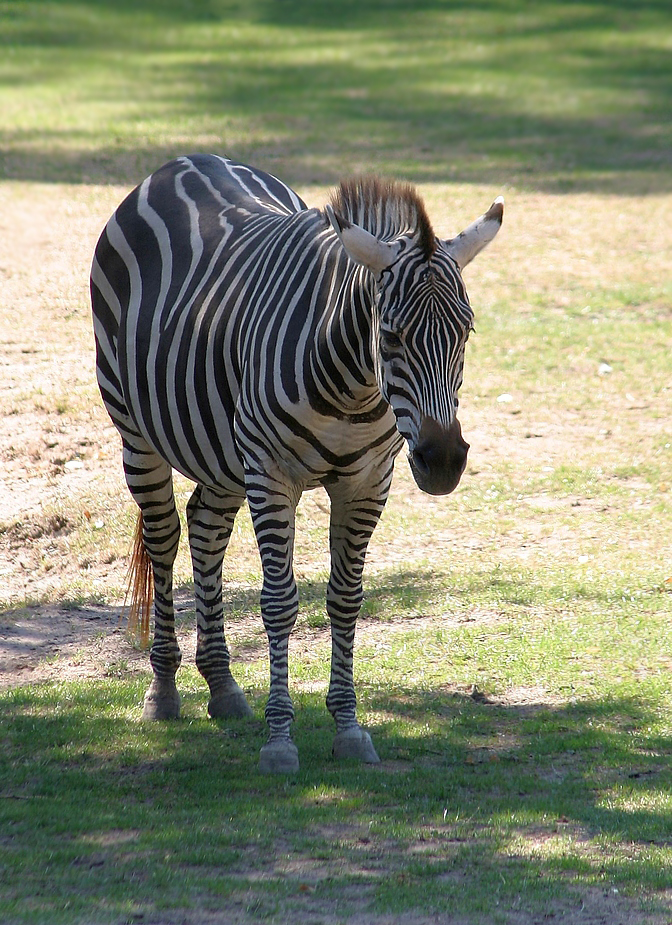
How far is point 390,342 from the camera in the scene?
4477mm

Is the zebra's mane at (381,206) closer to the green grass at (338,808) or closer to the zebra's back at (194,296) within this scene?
the zebra's back at (194,296)

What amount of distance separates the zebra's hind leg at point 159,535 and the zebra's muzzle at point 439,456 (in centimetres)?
241

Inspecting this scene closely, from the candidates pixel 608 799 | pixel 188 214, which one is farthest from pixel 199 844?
pixel 188 214

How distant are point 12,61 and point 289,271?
75.2ft

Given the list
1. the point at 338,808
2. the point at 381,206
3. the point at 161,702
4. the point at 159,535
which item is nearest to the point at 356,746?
the point at 338,808

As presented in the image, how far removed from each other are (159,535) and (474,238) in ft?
8.22

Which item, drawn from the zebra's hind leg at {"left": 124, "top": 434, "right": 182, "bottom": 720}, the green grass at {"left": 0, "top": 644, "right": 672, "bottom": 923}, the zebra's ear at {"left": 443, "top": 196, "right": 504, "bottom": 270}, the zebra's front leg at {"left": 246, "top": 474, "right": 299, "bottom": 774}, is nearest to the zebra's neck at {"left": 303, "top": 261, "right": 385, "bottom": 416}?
the zebra's ear at {"left": 443, "top": 196, "right": 504, "bottom": 270}

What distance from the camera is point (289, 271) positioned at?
5320 millimetres

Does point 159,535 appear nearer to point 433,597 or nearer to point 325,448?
point 325,448

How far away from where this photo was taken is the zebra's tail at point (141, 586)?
654cm

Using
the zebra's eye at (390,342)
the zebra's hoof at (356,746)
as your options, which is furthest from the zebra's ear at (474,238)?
the zebra's hoof at (356,746)

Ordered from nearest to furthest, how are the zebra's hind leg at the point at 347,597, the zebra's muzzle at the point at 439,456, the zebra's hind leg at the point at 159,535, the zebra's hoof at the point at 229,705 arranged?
the zebra's muzzle at the point at 439,456
the zebra's hind leg at the point at 347,597
the zebra's hoof at the point at 229,705
the zebra's hind leg at the point at 159,535

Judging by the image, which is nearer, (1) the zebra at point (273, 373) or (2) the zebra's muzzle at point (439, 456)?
(2) the zebra's muzzle at point (439, 456)

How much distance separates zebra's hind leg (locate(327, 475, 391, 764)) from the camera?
5.41m
